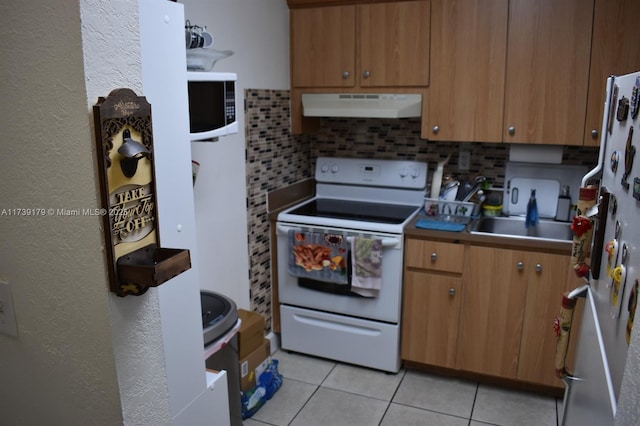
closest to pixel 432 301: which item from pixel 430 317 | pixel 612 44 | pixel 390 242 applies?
pixel 430 317

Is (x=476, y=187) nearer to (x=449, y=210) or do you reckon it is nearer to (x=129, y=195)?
(x=449, y=210)

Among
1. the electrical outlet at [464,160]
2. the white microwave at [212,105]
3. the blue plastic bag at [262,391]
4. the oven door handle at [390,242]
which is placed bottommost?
the blue plastic bag at [262,391]

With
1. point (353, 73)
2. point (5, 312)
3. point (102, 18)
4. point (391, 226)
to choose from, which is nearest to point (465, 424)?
point (391, 226)

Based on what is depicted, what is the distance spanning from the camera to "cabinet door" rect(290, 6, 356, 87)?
114 inches

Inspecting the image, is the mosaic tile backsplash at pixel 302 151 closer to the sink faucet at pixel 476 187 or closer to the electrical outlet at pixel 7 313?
the sink faucet at pixel 476 187

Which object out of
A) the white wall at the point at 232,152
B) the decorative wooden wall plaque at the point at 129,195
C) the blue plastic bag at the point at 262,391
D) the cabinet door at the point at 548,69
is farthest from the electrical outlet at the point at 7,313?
the cabinet door at the point at 548,69

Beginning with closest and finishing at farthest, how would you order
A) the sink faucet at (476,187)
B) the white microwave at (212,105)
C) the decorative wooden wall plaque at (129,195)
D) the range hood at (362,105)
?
1. the decorative wooden wall plaque at (129,195)
2. the white microwave at (212,105)
3. the range hood at (362,105)
4. the sink faucet at (476,187)

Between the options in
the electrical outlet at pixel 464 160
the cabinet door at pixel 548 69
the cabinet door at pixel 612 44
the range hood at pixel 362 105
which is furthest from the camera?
the electrical outlet at pixel 464 160

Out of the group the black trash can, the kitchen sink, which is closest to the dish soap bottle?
the kitchen sink

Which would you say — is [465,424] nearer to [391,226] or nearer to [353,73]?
[391,226]

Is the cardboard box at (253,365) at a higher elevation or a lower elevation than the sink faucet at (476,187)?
lower

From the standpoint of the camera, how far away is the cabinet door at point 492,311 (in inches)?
102

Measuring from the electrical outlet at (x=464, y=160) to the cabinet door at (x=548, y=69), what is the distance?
454 mm

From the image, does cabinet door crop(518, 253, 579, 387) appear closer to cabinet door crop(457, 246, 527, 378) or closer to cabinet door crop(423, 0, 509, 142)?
cabinet door crop(457, 246, 527, 378)
